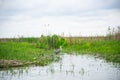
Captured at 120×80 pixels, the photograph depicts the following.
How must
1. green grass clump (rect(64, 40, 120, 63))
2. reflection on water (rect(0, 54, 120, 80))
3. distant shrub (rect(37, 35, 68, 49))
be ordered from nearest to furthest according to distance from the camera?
reflection on water (rect(0, 54, 120, 80))
green grass clump (rect(64, 40, 120, 63))
distant shrub (rect(37, 35, 68, 49))

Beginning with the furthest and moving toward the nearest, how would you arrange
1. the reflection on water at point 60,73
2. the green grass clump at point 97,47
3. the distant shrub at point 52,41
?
the distant shrub at point 52,41 < the green grass clump at point 97,47 < the reflection on water at point 60,73

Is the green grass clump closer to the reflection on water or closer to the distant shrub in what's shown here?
the distant shrub

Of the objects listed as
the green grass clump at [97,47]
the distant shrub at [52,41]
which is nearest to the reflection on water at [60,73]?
the green grass clump at [97,47]

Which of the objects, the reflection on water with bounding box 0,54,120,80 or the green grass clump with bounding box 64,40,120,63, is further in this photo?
the green grass clump with bounding box 64,40,120,63

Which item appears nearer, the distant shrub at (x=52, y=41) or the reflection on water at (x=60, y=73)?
the reflection on water at (x=60, y=73)

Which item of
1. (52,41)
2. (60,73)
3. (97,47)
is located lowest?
(60,73)

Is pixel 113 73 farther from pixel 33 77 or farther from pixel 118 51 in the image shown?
pixel 118 51

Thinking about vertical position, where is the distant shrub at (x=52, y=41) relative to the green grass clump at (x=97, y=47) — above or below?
above

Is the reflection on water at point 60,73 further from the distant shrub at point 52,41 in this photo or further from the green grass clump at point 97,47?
the distant shrub at point 52,41

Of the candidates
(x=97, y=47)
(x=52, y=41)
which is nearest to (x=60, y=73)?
(x=97, y=47)

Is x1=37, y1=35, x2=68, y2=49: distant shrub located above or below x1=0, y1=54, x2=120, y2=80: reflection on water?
above

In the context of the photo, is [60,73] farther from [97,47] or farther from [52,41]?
[52,41]

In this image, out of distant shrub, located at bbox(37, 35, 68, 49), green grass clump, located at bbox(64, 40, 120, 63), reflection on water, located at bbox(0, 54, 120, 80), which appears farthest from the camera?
distant shrub, located at bbox(37, 35, 68, 49)

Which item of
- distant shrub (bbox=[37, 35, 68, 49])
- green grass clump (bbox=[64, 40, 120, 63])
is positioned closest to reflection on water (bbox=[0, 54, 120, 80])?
green grass clump (bbox=[64, 40, 120, 63])
